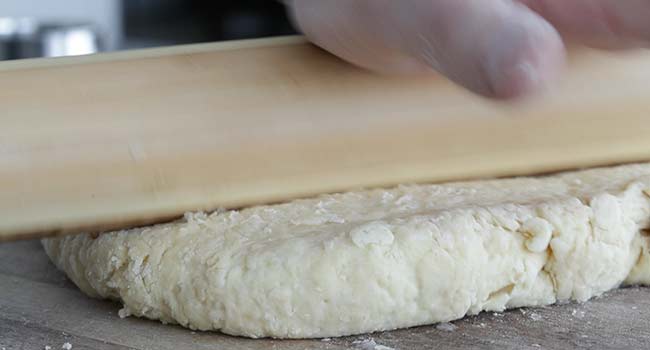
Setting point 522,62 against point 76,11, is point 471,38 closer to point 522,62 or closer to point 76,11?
point 522,62

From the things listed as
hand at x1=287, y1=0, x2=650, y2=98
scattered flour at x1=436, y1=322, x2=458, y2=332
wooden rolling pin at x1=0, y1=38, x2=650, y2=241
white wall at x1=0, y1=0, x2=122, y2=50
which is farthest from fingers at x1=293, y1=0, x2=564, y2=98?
white wall at x1=0, y1=0, x2=122, y2=50

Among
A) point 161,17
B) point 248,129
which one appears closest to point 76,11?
point 161,17


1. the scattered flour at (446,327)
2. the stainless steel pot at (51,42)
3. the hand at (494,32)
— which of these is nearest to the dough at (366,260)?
the scattered flour at (446,327)

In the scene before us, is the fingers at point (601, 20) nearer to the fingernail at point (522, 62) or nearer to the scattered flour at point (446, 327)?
the fingernail at point (522, 62)

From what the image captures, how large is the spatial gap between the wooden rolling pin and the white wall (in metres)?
2.77

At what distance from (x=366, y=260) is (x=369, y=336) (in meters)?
0.09

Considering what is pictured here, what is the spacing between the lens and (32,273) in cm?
123

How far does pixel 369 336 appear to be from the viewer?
1.01 meters

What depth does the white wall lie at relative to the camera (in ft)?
12.4

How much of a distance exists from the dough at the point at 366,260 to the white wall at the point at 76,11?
9.30 ft

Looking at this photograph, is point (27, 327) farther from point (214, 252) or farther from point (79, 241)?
point (214, 252)

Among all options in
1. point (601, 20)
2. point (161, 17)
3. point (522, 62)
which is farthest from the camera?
point (161, 17)

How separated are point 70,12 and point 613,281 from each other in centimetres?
337

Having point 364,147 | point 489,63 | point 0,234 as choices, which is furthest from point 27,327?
point 489,63
